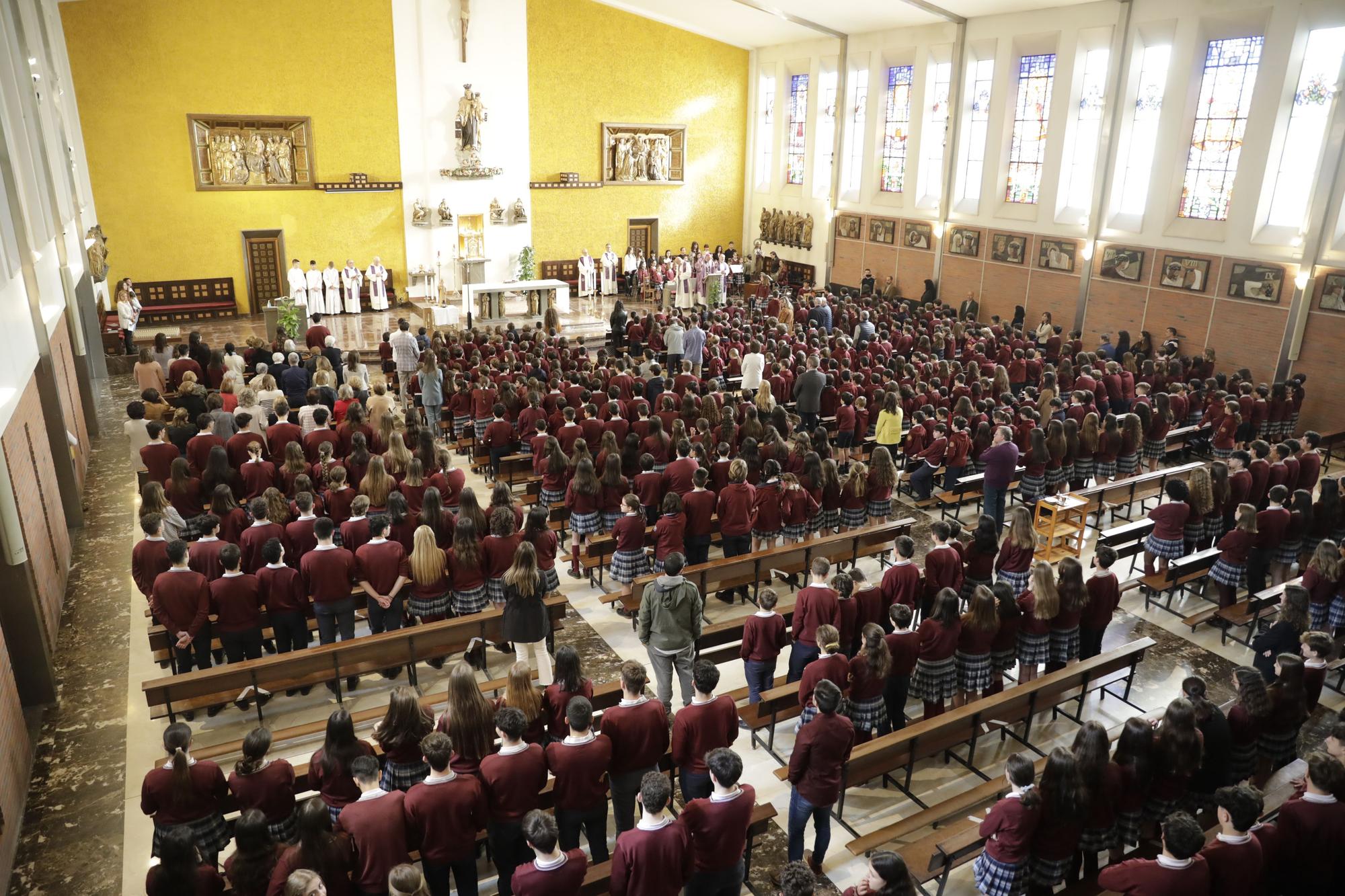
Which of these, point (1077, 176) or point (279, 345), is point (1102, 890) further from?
point (1077, 176)

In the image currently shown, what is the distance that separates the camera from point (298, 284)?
890 inches

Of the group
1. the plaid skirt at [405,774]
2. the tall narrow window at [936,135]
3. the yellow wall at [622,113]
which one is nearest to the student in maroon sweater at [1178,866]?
the plaid skirt at [405,774]

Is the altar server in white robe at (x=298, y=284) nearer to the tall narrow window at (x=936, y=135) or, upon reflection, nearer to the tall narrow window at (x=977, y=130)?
the tall narrow window at (x=936, y=135)

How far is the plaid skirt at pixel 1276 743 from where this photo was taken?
5.83 meters

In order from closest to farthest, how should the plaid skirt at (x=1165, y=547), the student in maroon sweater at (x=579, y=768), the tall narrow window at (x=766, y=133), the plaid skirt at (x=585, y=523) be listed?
1. the student in maroon sweater at (x=579, y=768)
2. the plaid skirt at (x=1165, y=547)
3. the plaid skirt at (x=585, y=523)
4. the tall narrow window at (x=766, y=133)

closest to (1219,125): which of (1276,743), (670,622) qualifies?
(1276,743)

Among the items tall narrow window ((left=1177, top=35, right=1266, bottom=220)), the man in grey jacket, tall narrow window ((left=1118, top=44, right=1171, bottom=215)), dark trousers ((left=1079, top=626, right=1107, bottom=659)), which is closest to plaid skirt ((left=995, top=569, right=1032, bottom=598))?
dark trousers ((left=1079, top=626, right=1107, bottom=659))

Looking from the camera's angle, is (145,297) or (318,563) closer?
(318,563)

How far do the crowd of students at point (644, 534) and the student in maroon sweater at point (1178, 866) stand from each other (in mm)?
579

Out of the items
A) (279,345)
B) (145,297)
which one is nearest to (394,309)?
(145,297)

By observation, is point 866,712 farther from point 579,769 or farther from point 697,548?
point 697,548

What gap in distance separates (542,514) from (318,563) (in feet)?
6.16

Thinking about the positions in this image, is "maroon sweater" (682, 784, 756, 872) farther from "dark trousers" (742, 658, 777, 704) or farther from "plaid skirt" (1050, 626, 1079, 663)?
"plaid skirt" (1050, 626, 1079, 663)

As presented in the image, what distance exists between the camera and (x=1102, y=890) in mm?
4961
